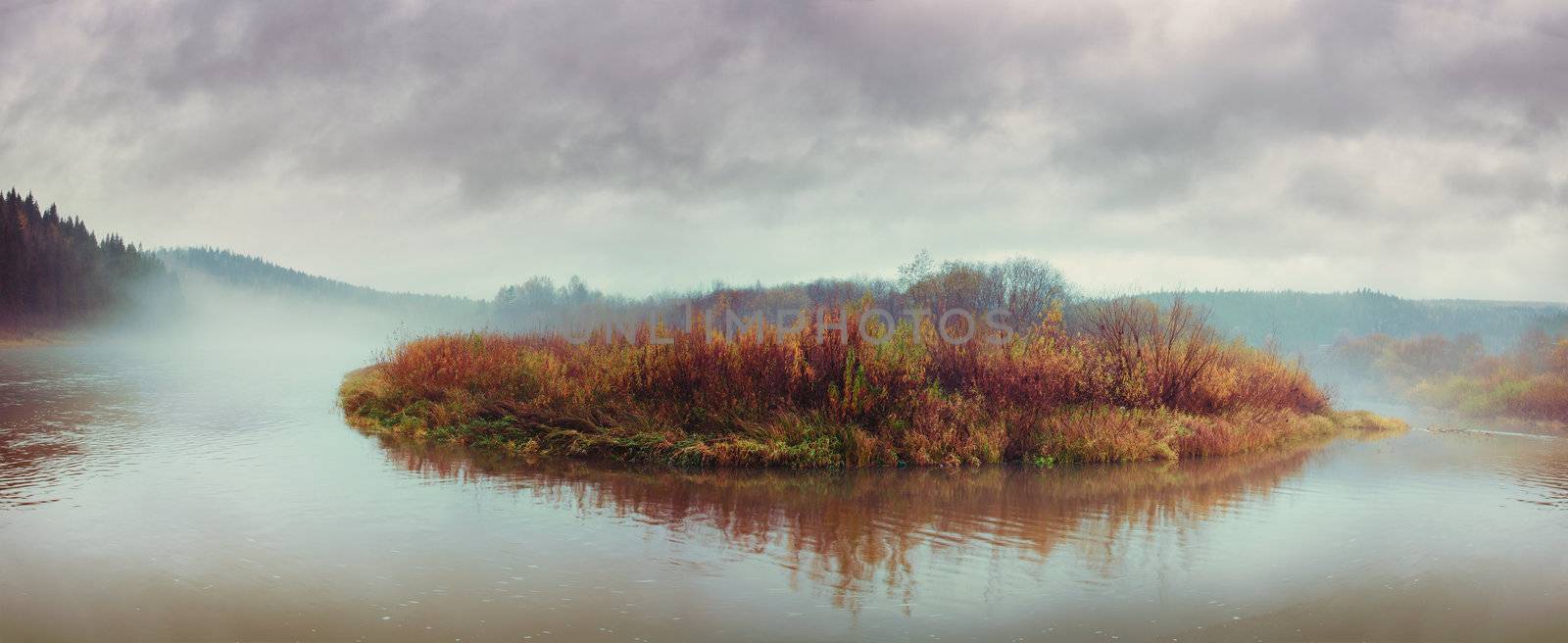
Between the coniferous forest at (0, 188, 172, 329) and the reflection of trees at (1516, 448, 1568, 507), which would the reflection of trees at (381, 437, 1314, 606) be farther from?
the coniferous forest at (0, 188, 172, 329)

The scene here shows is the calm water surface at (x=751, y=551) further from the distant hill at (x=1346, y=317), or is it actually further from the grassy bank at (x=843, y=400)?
the distant hill at (x=1346, y=317)

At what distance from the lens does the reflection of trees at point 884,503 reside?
8.41 metres

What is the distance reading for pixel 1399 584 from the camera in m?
7.68

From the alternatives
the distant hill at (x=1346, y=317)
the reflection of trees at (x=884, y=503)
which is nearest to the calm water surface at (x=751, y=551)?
the reflection of trees at (x=884, y=503)

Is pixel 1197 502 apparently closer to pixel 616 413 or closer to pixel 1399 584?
pixel 1399 584

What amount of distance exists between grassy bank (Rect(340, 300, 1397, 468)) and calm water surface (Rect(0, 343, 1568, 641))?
852mm

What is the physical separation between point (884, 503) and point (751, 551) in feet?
9.43

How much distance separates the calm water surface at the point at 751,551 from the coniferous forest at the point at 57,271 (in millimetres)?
94216

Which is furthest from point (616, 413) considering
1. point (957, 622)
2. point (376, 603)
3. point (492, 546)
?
point (957, 622)

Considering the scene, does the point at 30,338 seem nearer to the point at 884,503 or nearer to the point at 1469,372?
the point at 884,503

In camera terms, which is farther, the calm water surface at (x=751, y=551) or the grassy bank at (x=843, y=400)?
the grassy bank at (x=843, y=400)

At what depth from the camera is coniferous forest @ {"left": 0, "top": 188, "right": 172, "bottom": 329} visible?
87.2 meters

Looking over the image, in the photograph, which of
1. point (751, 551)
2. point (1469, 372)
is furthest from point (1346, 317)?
point (751, 551)

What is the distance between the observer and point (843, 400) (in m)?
13.8
